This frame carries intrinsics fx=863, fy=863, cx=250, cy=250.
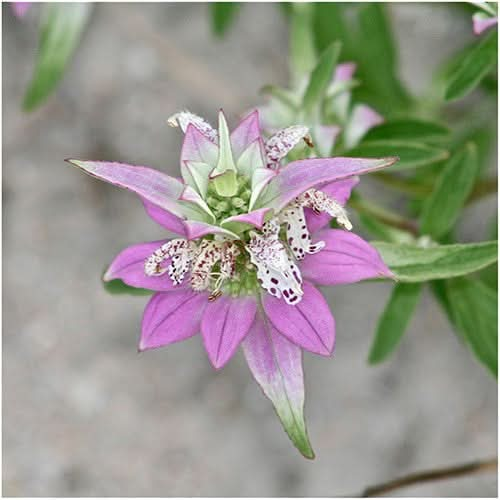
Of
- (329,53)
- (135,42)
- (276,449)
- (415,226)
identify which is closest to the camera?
(329,53)

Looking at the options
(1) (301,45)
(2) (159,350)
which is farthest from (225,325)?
(2) (159,350)

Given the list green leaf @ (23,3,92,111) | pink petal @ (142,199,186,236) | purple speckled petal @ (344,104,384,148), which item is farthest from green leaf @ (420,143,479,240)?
green leaf @ (23,3,92,111)

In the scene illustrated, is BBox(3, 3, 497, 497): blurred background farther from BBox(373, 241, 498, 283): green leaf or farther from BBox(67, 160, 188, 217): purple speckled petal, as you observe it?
BBox(67, 160, 188, 217): purple speckled petal

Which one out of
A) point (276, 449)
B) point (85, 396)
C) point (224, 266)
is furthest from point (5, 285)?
point (224, 266)

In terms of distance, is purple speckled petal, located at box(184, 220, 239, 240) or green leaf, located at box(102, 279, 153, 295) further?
green leaf, located at box(102, 279, 153, 295)

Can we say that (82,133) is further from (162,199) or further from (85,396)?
(162,199)

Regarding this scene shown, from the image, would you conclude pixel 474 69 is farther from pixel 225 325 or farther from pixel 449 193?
pixel 225 325

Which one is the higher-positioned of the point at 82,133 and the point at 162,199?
the point at 82,133

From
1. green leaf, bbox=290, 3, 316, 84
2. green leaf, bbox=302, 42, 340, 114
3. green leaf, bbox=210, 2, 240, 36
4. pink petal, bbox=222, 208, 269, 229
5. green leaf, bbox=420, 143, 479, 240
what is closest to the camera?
pink petal, bbox=222, 208, 269, 229
